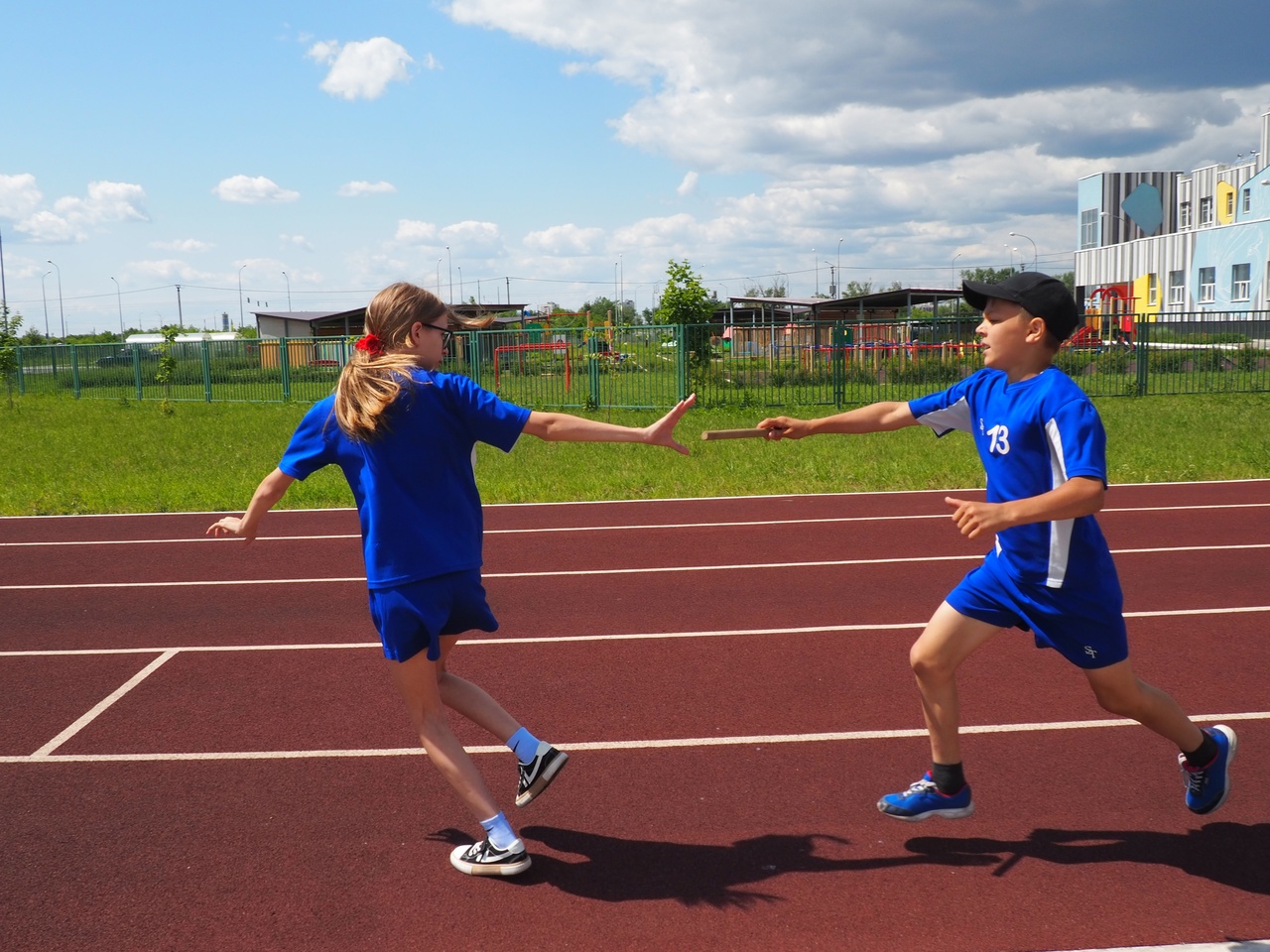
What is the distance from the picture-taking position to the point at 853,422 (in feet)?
14.1

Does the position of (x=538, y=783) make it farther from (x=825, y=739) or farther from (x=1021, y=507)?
(x=1021, y=507)

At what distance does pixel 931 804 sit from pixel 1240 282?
5373cm

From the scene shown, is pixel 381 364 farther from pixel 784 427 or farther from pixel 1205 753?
pixel 1205 753

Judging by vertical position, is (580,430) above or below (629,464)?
above

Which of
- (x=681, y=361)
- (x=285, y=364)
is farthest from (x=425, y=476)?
(x=285, y=364)

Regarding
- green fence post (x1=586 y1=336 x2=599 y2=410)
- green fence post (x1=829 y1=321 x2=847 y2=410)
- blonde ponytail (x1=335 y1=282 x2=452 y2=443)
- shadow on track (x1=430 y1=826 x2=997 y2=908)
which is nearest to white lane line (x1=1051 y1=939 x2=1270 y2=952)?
shadow on track (x1=430 y1=826 x2=997 y2=908)

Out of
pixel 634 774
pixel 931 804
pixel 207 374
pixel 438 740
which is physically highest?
pixel 207 374

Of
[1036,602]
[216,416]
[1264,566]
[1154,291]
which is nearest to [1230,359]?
[1264,566]

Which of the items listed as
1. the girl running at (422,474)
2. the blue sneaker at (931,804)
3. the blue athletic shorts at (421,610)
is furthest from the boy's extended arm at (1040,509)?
the blue athletic shorts at (421,610)

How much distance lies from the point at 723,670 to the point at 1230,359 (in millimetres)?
24514

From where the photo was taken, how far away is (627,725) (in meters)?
5.23

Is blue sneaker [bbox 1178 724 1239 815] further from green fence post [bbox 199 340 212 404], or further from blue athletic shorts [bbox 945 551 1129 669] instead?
green fence post [bbox 199 340 212 404]

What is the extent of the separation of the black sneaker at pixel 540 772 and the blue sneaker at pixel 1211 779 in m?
2.24

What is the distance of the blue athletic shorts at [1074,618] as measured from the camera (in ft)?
11.9
